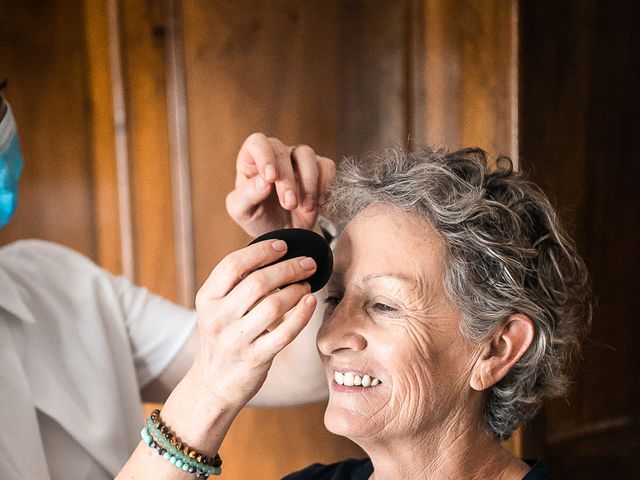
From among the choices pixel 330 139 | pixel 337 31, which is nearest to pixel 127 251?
pixel 330 139

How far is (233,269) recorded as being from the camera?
4.03 ft

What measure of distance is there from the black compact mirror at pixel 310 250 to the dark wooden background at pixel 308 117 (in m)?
0.87

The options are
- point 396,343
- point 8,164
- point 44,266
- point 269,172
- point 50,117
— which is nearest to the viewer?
point 396,343

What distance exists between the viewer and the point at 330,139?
252 centimetres

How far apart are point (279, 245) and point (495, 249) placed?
410 millimetres

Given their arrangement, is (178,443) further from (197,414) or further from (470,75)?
(470,75)

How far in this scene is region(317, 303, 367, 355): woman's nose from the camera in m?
1.42

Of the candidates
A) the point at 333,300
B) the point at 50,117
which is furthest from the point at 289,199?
the point at 50,117

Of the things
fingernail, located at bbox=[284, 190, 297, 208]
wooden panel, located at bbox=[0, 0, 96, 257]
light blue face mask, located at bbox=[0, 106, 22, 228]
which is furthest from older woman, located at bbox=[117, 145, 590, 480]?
wooden panel, located at bbox=[0, 0, 96, 257]

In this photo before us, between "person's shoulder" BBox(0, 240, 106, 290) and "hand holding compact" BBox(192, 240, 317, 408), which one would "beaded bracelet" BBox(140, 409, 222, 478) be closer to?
"hand holding compact" BBox(192, 240, 317, 408)

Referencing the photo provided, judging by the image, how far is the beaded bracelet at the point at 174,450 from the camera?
1301 mm

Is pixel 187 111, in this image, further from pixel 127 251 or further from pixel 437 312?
pixel 437 312

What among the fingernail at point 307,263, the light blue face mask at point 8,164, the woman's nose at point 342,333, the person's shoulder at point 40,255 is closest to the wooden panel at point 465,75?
the woman's nose at point 342,333

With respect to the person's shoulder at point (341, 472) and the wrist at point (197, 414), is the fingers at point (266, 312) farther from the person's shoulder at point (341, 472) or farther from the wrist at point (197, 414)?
the person's shoulder at point (341, 472)
